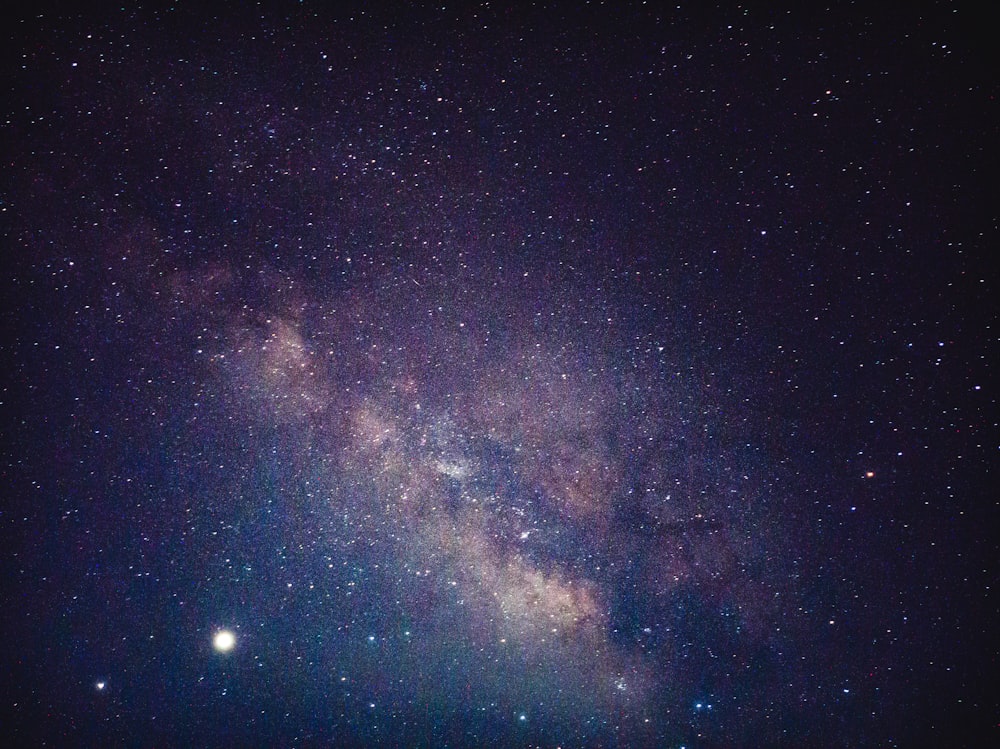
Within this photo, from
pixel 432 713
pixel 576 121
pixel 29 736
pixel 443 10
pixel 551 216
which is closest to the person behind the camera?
pixel 443 10

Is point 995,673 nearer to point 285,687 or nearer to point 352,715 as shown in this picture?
point 352,715

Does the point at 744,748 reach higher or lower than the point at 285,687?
lower

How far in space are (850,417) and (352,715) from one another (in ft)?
17.6

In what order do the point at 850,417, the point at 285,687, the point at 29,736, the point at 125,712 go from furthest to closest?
the point at 285,687
the point at 125,712
the point at 29,736
the point at 850,417

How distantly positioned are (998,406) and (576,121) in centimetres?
365

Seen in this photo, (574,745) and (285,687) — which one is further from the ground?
(285,687)

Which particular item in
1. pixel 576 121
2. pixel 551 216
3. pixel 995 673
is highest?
pixel 576 121

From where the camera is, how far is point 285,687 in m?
3.92

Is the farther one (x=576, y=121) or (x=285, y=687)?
(x=285, y=687)

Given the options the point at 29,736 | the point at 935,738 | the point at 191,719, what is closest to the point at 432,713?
the point at 191,719

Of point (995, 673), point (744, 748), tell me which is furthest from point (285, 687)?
point (995, 673)

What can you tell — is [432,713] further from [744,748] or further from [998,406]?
[998,406]

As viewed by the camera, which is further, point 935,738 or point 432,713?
point 432,713

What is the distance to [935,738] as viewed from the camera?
12.2 feet
